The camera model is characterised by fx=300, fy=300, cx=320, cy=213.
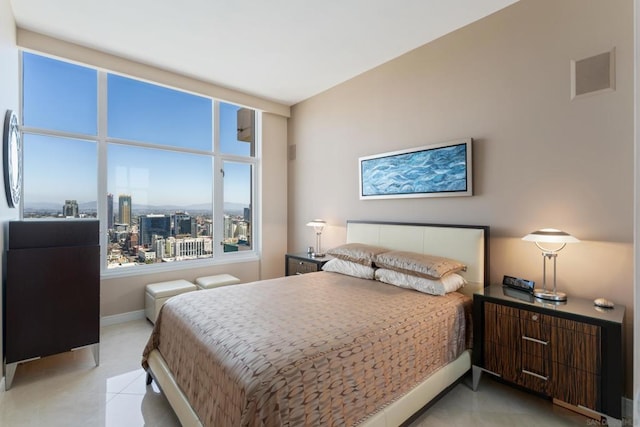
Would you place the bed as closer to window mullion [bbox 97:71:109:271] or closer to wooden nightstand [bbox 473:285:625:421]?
wooden nightstand [bbox 473:285:625:421]

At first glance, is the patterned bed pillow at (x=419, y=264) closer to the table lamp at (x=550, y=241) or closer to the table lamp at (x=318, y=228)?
the table lamp at (x=550, y=241)

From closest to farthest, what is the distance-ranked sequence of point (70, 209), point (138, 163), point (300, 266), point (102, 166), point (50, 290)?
point (50, 290) < point (70, 209) < point (102, 166) < point (138, 163) < point (300, 266)

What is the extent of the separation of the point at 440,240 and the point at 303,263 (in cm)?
173

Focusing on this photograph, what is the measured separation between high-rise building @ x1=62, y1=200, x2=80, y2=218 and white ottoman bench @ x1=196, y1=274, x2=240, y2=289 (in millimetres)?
1546

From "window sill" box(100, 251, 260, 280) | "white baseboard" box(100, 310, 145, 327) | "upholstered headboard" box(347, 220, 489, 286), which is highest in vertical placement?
"upholstered headboard" box(347, 220, 489, 286)

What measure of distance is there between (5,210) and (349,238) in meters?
3.17

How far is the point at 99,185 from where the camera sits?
347 centimetres

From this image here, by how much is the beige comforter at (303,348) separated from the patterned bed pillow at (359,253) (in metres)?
0.51

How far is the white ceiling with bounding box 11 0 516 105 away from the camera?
251 centimetres

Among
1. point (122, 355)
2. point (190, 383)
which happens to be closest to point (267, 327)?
point (190, 383)

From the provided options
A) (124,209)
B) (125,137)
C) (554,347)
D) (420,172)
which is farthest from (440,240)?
(125,137)

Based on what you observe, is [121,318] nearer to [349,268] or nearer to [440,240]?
[349,268]

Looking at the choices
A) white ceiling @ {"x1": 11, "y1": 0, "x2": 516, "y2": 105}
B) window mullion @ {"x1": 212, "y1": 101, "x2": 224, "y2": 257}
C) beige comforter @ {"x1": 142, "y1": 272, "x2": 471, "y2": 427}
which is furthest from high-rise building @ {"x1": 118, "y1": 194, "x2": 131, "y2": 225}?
beige comforter @ {"x1": 142, "y1": 272, "x2": 471, "y2": 427}

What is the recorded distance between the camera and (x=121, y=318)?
3.57m
